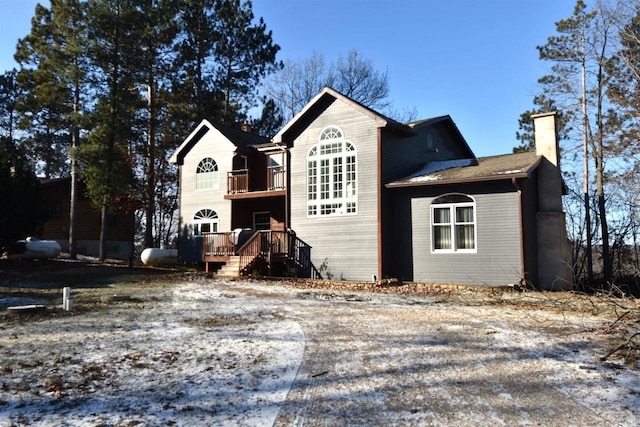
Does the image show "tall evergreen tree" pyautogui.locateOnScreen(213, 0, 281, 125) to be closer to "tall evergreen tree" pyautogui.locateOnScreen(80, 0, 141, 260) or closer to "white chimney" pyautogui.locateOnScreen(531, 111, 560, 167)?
"tall evergreen tree" pyautogui.locateOnScreen(80, 0, 141, 260)

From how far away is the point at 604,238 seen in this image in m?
21.8

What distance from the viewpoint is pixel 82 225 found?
3100 centimetres

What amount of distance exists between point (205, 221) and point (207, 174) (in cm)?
237

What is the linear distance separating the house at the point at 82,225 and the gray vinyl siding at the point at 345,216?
1676cm

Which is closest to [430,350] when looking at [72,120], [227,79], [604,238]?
[604,238]

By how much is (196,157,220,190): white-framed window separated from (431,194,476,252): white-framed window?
1157 centimetres

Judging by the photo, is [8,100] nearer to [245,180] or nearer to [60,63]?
[60,63]

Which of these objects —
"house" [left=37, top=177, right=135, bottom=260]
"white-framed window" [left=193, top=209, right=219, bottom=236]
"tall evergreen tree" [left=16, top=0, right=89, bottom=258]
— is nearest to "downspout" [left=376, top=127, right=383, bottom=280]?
"white-framed window" [left=193, top=209, right=219, bottom=236]

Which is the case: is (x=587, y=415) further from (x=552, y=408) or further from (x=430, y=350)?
(x=430, y=350)

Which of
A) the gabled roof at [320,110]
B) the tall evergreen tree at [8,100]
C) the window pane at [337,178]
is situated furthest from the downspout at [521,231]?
the tall evergreen tree at [8,100]

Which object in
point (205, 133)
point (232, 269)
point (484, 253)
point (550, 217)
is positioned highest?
point (205, 133)

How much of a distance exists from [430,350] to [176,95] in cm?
2676

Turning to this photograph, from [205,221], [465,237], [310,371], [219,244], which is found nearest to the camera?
[310,371]

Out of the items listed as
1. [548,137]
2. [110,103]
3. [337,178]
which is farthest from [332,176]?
[110,103]
